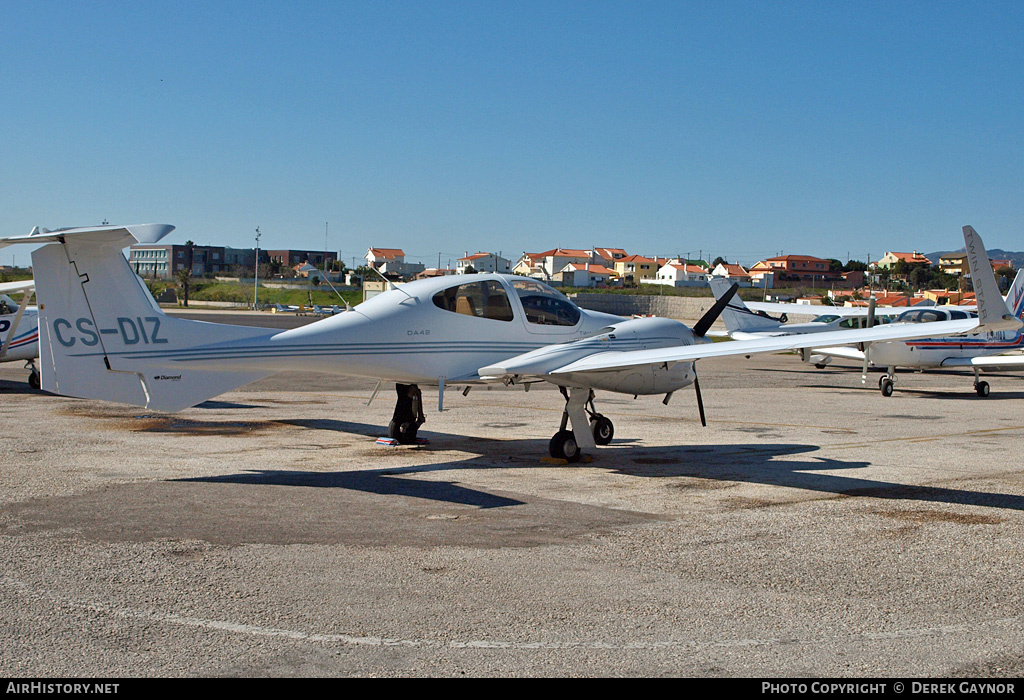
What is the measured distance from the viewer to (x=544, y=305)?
545 inches

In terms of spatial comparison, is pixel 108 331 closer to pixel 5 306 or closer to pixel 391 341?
pixel 391 341

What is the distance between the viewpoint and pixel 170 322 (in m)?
11.2

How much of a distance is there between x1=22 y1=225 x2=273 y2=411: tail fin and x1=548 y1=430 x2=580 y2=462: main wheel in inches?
166

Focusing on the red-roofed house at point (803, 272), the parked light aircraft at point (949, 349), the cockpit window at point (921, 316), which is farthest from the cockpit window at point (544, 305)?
the red-roofed house at point (803, 272)

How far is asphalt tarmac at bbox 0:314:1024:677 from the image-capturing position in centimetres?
539

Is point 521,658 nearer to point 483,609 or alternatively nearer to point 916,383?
point 483,609

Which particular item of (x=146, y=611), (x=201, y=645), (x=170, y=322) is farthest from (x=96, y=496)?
(x=201, y=645)

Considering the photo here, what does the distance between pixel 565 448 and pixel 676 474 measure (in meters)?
1.67

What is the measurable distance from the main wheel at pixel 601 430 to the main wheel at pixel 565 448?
4.30 ft

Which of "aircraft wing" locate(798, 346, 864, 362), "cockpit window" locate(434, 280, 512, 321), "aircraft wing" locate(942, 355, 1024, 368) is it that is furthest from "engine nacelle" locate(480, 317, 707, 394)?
"aircraft wing" locate(798, 346, 864, 362)

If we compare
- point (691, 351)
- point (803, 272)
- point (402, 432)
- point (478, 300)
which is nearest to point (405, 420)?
point (402, 432)

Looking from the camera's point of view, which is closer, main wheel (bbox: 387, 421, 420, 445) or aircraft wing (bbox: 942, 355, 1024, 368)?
main wheel (bbox: 387, 421, 420, 445)

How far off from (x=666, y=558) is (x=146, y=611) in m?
4.12

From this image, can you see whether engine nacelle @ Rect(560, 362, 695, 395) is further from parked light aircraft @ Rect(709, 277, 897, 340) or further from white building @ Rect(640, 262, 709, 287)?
white building @ Rect(640, 262, 709, 287)
